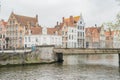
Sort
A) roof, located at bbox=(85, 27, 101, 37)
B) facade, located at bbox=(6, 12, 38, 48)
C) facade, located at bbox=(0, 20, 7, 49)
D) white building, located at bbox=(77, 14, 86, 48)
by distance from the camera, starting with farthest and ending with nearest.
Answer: roof, located at bbox=(85, 27, 101, 37) → white building, located at bbox=(77, 14, 86, 48) → facade, located at bbox=(0, 20, 7, 49) → facade, located at bbox=(6, 12, 38, 48)

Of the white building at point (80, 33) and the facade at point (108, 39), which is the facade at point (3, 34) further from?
the facade at point (108, 39)

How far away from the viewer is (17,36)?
87000 mm

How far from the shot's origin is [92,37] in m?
116

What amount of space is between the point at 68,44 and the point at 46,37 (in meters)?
13.8

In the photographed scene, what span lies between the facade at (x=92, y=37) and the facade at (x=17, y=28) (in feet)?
100

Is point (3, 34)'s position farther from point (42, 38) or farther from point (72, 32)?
point (72, 32)

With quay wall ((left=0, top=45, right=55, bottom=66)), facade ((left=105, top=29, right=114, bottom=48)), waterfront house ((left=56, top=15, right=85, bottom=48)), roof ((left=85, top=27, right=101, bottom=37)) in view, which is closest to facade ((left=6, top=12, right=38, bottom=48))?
waterfront house ((left=56, top=15, right=85, bottom=48))

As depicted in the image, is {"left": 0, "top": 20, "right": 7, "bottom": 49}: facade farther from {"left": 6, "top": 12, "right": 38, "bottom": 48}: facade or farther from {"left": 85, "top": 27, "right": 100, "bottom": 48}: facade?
{"left": 85, "top": 27, "right": 100, "bottom": 48}: facade

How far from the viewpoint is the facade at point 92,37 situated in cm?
11400

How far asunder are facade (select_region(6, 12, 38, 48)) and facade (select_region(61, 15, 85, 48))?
10.7 metres

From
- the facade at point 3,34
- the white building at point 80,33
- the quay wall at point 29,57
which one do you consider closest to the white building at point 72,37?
the white building at point 80,33

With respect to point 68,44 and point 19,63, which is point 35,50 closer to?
point 19,63

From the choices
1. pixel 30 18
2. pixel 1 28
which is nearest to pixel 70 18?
pixel 30 18

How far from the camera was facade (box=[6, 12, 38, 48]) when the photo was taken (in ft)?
279
